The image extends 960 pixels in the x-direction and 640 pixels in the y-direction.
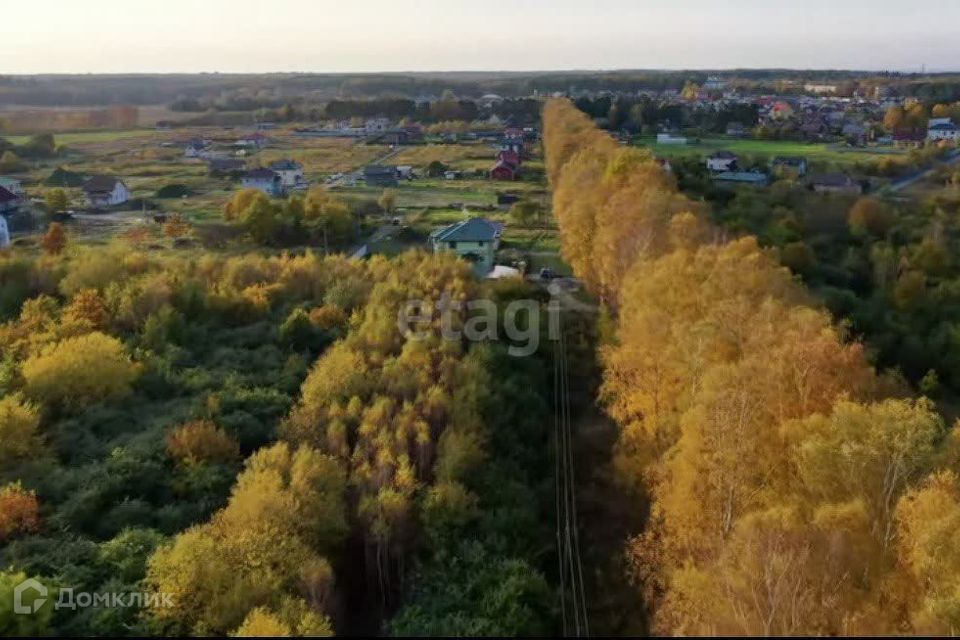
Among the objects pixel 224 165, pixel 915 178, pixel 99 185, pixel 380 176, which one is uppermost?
pixel 224 165

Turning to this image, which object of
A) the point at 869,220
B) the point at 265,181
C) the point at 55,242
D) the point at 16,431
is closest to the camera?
the point at 16,431

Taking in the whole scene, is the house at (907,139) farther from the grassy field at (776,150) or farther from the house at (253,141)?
the house at (253,141)

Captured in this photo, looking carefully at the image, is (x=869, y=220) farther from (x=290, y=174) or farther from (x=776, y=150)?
(x=290, y=174)

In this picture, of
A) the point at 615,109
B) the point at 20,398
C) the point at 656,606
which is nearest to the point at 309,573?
the point at 656,606

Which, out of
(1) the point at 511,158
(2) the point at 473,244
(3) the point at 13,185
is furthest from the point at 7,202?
(1) the point at 511,158

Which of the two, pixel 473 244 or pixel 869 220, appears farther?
pixel 869 220

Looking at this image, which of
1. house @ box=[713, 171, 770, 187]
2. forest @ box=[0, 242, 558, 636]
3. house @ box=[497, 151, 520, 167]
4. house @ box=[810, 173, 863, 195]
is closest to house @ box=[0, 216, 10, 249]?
forest @ box=[0, 242, 558, 636]

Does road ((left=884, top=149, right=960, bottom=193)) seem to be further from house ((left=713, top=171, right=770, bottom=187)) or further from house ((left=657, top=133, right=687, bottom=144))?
house ((left=657, top=133, right=687, bottom=144))
